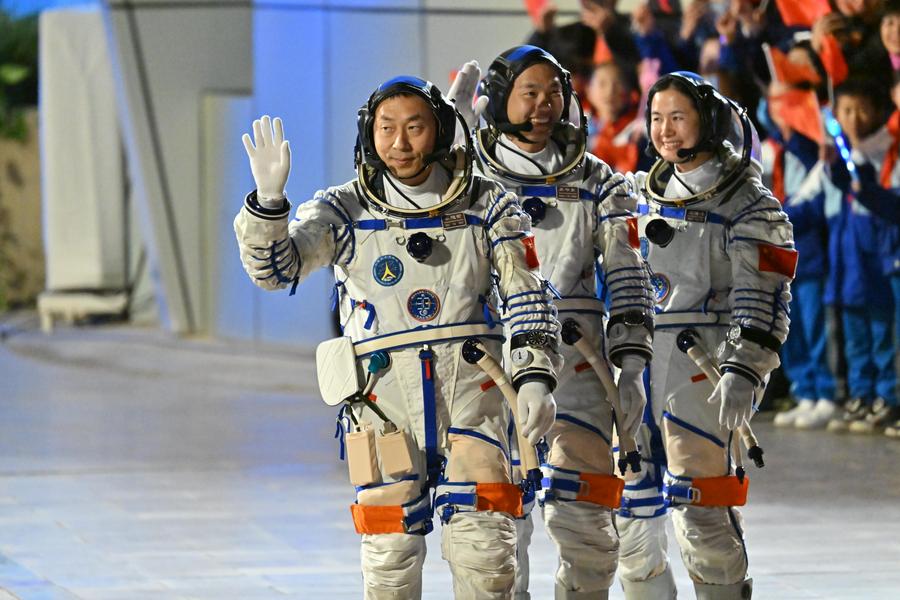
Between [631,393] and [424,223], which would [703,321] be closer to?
[631,393]

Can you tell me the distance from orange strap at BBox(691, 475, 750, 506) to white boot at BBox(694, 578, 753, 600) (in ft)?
0.87

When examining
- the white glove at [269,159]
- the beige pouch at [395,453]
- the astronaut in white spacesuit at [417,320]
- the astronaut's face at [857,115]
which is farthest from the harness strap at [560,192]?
the astronaut's face at [857,115]

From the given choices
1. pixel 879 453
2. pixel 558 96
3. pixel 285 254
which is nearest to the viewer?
pixel 285 254

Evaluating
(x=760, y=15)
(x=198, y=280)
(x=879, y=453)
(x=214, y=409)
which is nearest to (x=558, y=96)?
(x=879, y=453)

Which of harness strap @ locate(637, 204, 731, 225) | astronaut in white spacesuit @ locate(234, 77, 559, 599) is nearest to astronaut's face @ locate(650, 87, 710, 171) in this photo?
harness strap @ locate(637, 204, 731, 225)

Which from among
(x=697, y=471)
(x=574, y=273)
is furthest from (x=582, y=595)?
(x=574, y=273)

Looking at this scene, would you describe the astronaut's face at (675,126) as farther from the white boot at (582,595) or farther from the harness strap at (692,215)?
the white boot at (582,595)

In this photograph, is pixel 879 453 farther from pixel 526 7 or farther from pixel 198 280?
pixel 198 280

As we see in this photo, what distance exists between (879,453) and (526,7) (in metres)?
5.65

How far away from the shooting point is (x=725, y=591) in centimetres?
568

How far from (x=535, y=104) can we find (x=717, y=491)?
1424mm

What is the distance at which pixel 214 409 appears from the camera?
1341cm

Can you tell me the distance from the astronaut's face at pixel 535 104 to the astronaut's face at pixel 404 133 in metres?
0.79

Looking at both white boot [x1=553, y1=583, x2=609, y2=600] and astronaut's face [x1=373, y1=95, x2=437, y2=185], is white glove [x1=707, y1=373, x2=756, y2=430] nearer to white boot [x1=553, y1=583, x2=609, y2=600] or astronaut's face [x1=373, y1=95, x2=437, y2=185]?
white boot [x1=553, y1=583, x2=609, y2=600]
